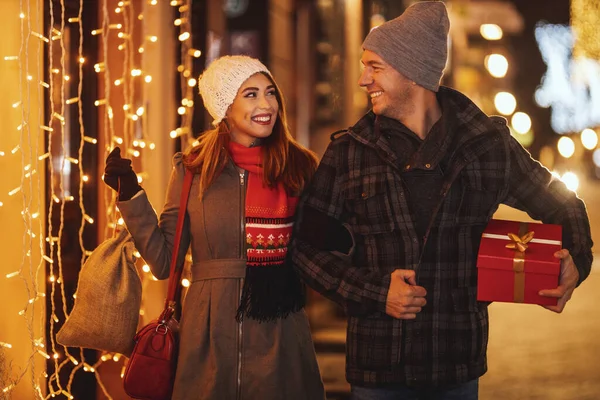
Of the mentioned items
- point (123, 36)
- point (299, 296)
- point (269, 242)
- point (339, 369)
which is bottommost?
point (339, 369)

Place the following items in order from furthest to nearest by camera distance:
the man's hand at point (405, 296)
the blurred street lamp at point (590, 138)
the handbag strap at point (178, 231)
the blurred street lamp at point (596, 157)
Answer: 1. the blurred street lamp at point (596, 157)
2. the blurred street lamp at point (590, 138)
3. the handbag strap at point (178, 231)
4. the man's hand at point (405, 296)

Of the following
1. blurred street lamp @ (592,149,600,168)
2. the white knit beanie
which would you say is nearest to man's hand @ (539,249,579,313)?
the white knit beanie

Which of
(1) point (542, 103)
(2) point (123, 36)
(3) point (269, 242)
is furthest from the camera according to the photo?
(1) point (542, 103)

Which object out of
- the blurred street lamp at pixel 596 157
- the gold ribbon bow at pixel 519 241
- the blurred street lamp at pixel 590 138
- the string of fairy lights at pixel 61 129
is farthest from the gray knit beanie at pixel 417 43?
the blurred street lamp at pixel 596 157

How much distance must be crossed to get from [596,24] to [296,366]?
11167mm

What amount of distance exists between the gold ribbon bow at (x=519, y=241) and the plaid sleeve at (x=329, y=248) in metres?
0.47

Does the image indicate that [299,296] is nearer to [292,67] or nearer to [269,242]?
[269,242]

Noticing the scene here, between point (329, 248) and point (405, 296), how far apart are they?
1.39 ft

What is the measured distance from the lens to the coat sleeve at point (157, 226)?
3734mm

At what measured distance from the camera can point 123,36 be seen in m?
5.29

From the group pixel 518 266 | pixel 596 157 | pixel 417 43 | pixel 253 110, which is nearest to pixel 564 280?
pixel 518 266

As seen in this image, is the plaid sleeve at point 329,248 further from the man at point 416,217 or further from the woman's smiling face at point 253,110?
the woman's smiling face at point 253,110

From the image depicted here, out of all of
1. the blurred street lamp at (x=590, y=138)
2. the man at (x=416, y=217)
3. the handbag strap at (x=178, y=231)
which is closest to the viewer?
the man at (x=416, y=217)

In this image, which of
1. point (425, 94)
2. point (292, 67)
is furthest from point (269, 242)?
point (292, 67)
